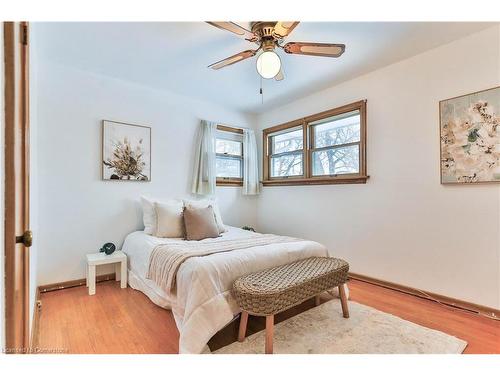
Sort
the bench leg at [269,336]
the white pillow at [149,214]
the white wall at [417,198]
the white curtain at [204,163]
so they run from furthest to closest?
the white curtain at [204,163] < the white pillow at [149,214] < the white wall at [417,198] < the bench leg at [269,336]

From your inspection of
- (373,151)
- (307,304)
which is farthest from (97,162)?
(373,151)

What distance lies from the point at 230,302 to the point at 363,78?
2911 mm

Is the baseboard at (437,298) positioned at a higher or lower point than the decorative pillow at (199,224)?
lower

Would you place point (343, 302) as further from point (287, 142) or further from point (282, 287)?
point (287, 142)

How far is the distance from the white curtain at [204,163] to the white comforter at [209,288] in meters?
1.50

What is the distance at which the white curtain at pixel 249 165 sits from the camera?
14.0 feet

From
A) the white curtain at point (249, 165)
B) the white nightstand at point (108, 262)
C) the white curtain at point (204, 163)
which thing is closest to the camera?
the white nightstand at point (108, 262)

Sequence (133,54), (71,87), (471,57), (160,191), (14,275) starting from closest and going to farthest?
(14,275), (471,57), (133,54), (71,87), (160,191)

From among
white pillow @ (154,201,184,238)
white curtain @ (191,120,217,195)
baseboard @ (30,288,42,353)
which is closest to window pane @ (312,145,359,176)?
white curtain @ (191,120,217,195)

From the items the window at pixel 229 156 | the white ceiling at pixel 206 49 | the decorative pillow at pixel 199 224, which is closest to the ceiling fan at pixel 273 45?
the white ceiling at pixel 206 49

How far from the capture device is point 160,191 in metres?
3.43

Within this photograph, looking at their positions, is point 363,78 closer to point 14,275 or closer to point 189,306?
point 189,306

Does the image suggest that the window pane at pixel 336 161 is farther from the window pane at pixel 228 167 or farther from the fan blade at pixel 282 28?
the fan blade at pixel 282 28

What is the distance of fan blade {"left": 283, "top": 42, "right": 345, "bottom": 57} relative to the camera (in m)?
1.87
